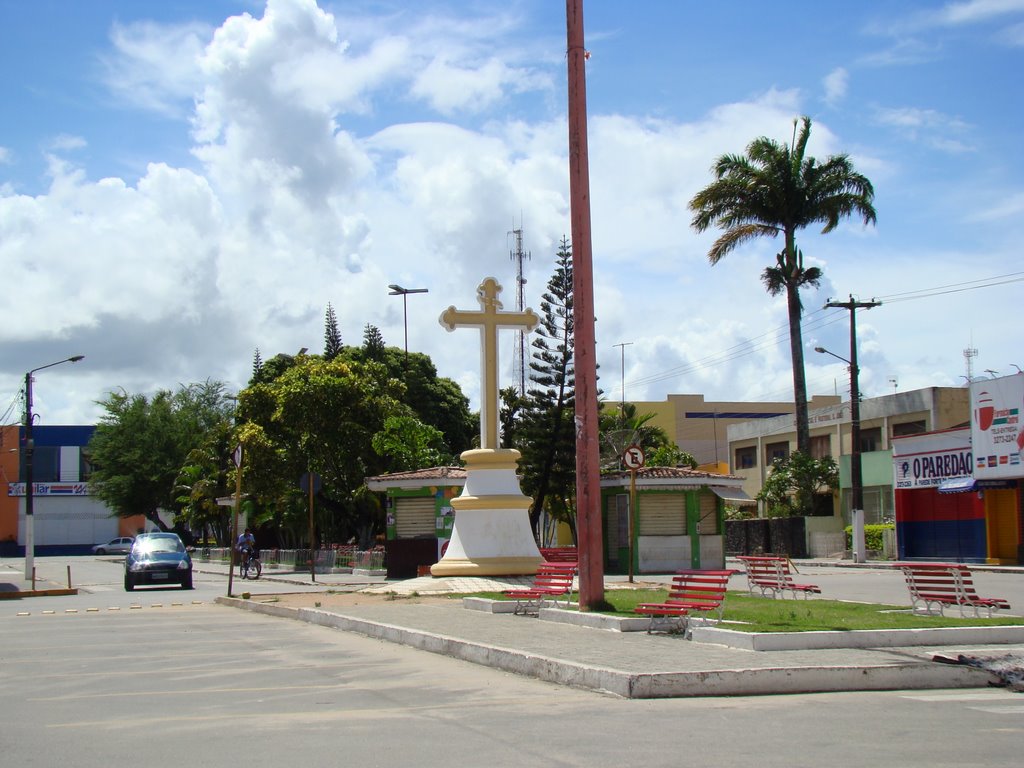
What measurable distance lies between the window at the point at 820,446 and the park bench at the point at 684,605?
41652mm

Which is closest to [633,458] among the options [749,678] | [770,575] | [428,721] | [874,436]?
[770,575]

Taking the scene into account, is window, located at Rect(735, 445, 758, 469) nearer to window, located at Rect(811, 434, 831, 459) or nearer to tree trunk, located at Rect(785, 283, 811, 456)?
window, located at Rect(811, 434, 831, 459)

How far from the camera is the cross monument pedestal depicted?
22.7 meters

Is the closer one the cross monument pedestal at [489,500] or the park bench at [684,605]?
the park bench at [684,605]

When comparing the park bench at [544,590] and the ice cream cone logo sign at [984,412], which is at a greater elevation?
the ice cream cone logo sign at [984,412]

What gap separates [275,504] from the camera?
4219cm

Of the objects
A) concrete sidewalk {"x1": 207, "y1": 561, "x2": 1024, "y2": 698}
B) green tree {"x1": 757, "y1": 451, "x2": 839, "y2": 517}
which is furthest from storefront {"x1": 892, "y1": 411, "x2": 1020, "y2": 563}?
concrete sidewalk {"x1": 207, "y1": 561, "x2": 1024, "y2": 698}

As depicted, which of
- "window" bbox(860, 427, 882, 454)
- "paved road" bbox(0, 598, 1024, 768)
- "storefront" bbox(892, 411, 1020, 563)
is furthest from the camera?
"window" bbox(860, 427, 882, 454)

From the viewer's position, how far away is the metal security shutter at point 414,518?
97.9 ft

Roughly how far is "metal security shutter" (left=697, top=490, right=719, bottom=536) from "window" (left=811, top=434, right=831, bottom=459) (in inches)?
886

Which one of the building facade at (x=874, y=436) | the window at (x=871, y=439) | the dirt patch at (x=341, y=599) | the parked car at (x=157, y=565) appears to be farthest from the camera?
the window at (x=871, y=439)

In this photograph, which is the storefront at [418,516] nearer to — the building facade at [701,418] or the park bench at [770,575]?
the park bench at [770,575]

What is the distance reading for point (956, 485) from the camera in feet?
116

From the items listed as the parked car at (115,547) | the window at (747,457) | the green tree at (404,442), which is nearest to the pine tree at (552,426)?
the green tree at (404,442)
